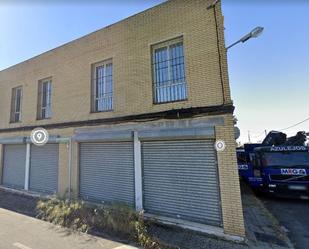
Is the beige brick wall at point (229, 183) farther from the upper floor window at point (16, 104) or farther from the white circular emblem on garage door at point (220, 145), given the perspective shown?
the upper floor window at point (16, 104)

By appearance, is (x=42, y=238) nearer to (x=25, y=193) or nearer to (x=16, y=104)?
(x=25, y=193)

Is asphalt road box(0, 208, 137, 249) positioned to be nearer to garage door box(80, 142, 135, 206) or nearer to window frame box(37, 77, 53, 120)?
garage door box(80, 142, 135, 206)

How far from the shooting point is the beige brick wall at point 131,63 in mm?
7098

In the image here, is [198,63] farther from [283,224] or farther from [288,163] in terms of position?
[288,163]

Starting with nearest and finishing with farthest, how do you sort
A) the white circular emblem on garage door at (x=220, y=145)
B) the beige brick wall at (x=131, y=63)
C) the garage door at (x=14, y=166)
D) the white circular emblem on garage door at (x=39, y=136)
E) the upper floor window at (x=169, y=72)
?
the white circular emblem on garage door at (x=220, y=145)
the beige brick wall at (x=131, y=63)
the upper floor window at (x=169, y=72)
the white circular emblem on garage door at (x=39, y=136)
the garage door at (x=14, y=166)

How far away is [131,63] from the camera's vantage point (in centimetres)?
864

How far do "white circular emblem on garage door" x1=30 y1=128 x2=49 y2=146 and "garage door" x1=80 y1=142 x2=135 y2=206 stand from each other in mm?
2490

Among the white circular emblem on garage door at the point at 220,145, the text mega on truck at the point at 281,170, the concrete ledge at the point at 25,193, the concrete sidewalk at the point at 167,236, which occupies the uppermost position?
the white circular emblem on garage door at the point at 220,145

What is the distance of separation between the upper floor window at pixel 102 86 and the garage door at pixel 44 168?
315cm

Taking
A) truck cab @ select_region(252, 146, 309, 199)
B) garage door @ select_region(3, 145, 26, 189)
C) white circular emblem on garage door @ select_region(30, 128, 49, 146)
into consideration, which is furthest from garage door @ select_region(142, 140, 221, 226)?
garage door @ select_region(3, 145, 26, 189)

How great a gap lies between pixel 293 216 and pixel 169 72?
22.3 feet

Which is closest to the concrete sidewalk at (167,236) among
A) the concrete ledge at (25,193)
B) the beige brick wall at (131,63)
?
the concrete ledge at (25,193)

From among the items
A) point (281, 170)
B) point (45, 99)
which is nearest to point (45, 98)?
point (45, 99)

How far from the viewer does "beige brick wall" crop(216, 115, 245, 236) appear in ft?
19.8
